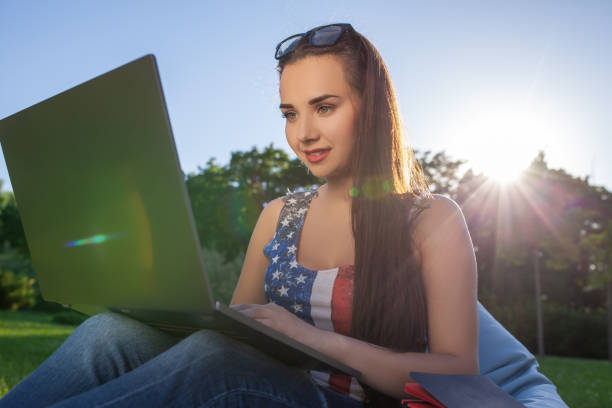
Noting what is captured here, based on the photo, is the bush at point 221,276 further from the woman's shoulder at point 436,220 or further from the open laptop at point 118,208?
the open laptop at point 118,208

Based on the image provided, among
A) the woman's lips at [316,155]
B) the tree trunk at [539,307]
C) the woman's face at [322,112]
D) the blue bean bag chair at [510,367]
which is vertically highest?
the woman's face at [322,112]

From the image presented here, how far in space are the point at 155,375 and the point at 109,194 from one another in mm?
464

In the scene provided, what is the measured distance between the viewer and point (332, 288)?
175 centimetres

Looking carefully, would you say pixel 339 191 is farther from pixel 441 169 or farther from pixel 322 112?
pixel 441 169

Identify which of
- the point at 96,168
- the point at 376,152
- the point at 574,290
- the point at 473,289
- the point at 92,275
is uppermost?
the point at 96,168

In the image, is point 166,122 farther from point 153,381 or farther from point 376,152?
point 376,152

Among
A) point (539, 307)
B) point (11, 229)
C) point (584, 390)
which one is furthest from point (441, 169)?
point (11, 229)

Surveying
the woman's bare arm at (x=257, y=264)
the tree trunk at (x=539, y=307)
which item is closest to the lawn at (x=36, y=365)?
the woman's bare arm at (x=257, y=264)

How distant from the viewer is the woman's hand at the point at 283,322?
1.29 meters

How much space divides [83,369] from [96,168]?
63 cm

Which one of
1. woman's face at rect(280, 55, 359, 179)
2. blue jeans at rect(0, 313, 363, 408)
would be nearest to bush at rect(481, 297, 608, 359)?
woman's face at rect(280, 55, 359, 179)

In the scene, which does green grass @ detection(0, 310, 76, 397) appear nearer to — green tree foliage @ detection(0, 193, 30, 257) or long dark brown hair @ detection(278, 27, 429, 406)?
long dark brown hair @ detection(278, 27, 429, 406)

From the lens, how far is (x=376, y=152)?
71.5 inches

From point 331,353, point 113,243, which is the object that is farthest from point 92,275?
point 331,353
